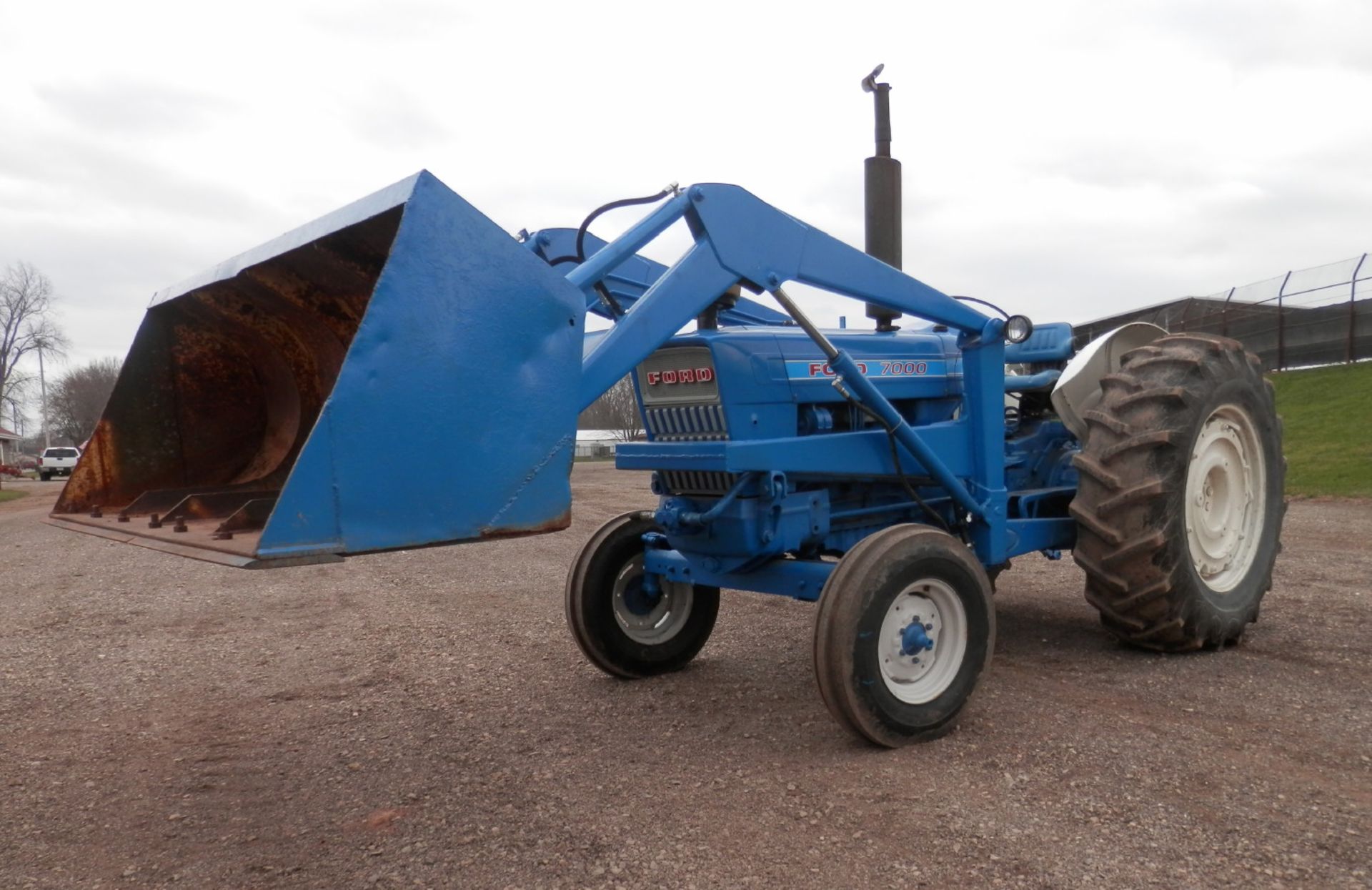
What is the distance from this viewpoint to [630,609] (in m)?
5.43

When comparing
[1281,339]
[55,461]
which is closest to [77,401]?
[55,461]

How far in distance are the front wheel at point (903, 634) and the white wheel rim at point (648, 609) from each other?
141 centimetres

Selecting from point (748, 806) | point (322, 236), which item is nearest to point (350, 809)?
point (748, 806)

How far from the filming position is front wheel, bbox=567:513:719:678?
5.24 metres

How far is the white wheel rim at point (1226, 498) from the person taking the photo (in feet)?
18.1

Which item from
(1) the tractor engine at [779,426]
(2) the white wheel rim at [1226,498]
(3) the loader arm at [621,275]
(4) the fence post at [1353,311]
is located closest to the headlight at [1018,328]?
(1) the tractor engine at [779,426]

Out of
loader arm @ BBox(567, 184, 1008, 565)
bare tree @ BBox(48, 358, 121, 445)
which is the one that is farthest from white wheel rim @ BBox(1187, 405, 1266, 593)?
bare tree @ BBox(48, 358, 121, 445)

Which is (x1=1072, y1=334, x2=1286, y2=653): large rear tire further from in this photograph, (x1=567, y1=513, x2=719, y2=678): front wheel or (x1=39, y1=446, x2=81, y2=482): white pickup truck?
(x1=39, y1=446, x2=81, y2=482): white pickup truck

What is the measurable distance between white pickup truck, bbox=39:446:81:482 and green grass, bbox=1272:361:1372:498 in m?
46.4

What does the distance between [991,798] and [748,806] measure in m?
0.83

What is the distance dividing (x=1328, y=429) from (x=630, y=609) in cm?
1826

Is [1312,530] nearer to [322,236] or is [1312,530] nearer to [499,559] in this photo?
[499,559]

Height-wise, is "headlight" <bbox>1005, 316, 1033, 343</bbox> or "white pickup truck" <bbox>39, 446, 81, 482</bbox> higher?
Result: "headlight" <bbox>1005, 316, 1033, 343</bbox>

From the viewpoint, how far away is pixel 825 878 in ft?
9.74
